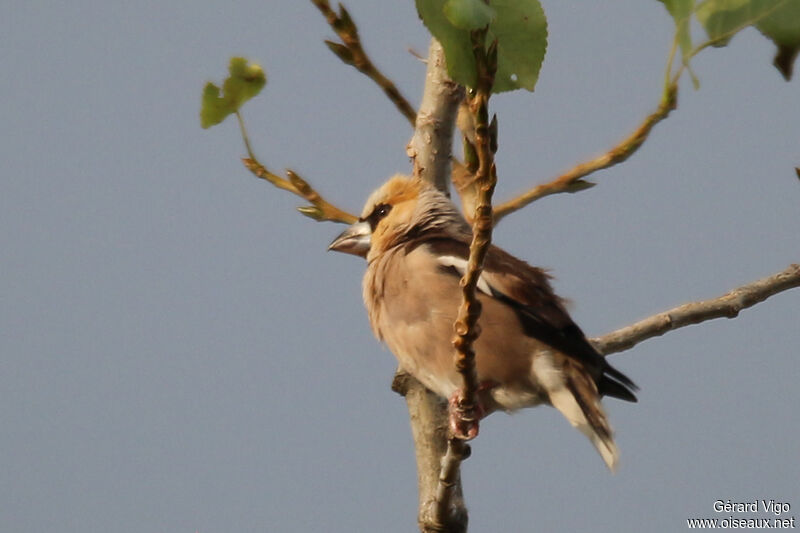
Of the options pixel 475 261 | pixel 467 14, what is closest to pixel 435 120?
pixel 475 261

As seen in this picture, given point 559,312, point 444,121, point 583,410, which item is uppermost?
point 444,121

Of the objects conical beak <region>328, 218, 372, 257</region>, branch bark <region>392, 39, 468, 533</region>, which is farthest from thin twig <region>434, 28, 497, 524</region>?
conical beak <region>328, 218, 372, 257</region>

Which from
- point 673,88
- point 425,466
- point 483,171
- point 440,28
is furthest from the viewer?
point 425,466

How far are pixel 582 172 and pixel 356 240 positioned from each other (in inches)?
46.3

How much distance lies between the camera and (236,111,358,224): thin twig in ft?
11.2

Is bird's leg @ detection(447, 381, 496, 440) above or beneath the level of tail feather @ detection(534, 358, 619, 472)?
beneath

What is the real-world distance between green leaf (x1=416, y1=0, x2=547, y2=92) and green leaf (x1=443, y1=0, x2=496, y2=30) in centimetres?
4

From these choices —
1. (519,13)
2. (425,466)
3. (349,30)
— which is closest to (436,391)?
(425,466)

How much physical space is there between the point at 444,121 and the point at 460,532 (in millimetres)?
1346

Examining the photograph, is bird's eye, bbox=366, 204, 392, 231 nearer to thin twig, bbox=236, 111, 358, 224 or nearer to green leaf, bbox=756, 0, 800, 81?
thin twig, bbox=236, 111, 358, 224

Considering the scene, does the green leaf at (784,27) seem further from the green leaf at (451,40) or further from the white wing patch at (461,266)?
the white wing patch at (461,266)

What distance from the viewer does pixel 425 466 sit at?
3111 millimetres

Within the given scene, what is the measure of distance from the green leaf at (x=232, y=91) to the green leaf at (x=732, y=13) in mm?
1339

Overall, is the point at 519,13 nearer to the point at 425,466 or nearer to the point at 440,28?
the point at 440,28
